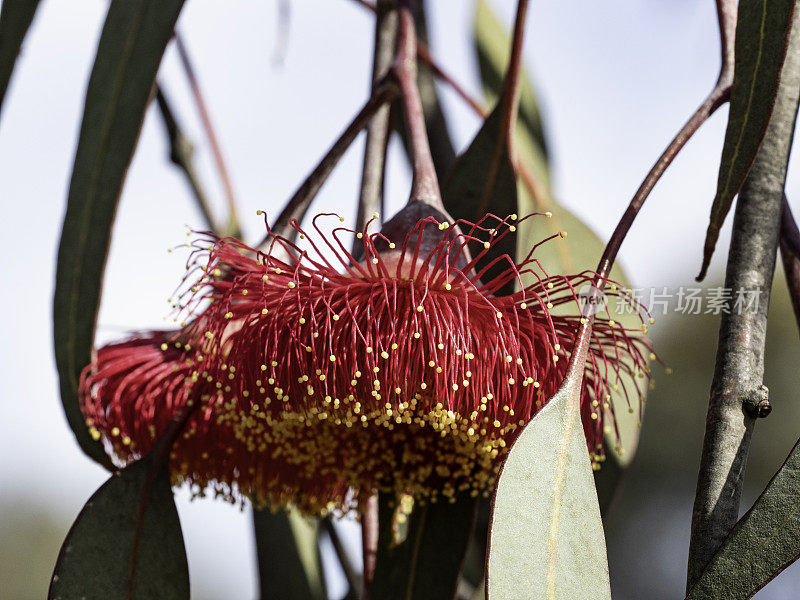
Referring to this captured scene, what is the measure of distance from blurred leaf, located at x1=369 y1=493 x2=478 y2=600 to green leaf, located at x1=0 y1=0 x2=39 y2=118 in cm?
62

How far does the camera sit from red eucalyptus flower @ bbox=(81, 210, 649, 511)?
736mm

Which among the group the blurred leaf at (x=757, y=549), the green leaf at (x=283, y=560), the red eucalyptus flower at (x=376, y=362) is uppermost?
the red eucalyptus flower at (x=376, y=362)

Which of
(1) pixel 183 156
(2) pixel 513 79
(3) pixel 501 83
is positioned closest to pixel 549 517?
(2) pixel 513 79

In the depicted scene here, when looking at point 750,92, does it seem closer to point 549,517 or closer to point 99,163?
point 549,517

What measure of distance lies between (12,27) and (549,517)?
80cm

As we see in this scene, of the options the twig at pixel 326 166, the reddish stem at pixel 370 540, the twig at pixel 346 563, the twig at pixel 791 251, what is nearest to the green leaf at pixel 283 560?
the twig at pixel 346 563

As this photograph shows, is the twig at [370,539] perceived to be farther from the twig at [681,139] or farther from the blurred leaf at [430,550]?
the twig at [681,139]

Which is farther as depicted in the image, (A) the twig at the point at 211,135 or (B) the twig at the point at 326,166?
(A) the twig at the point at 211,135

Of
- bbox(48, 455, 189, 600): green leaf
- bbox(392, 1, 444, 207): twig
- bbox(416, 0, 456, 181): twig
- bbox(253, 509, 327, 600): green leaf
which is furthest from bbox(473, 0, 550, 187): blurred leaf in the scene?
bbox(48, 455, 189, 600): green leaf

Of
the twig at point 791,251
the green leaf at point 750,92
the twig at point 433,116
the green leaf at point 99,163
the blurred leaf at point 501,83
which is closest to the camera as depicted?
the green leaf at point 750,92

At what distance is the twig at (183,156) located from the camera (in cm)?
149

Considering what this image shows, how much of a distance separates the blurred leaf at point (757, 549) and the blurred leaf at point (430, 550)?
36 cm

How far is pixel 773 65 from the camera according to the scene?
0.68 meters

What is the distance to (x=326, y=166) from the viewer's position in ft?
2.92
